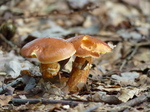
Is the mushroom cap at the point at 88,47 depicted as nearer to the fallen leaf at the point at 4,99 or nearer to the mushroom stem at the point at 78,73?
the mushroom stem at the point at 78,73

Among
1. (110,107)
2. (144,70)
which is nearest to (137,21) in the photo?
(144,70)

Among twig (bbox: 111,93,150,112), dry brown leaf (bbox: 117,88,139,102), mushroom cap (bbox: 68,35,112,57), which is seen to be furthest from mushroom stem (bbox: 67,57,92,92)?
twig (bbox: 111,93,150,112)

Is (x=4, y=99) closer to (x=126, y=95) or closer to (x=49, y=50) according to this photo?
(x=49, y=50)

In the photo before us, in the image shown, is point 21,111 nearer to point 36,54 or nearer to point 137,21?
point 36,54

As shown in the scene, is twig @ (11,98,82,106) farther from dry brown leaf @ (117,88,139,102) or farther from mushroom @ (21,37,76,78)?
dry brown leaf @ (117,88,139,102)

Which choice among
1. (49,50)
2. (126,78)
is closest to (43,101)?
(49,50)

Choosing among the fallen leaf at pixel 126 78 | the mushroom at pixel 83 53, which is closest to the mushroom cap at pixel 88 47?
the mushroom at pixel 83 53
